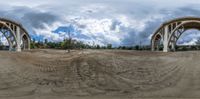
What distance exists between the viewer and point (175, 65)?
2680 centimetres

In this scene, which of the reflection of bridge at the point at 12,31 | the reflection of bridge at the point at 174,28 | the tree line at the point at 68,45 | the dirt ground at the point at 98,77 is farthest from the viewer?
the tree line at the point at 68,45

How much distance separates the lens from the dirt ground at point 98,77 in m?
21.8

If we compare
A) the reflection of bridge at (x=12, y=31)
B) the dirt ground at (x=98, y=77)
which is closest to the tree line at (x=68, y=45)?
the reflection of bridge at (x=12, y=31)

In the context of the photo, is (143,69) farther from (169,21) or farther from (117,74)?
(169,21)

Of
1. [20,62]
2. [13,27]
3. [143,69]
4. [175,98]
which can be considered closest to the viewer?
[175,98]

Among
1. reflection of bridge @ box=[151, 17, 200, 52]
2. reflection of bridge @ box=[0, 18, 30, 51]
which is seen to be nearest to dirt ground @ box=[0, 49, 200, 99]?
reflection of bridge @ box=[151, 17, 200, 52]

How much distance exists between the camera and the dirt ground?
21.8 m

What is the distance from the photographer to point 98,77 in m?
23.8

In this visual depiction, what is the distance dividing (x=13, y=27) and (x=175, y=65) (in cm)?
7166

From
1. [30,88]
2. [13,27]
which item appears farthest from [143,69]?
[13,27]

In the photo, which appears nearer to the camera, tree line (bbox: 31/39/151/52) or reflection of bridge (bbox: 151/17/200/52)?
reflection of bridge (bbox: 151/17/200/52)

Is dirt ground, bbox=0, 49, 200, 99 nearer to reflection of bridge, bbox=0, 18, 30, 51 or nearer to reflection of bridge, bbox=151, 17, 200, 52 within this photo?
reflection of bridge, bbox=151, 17, 200, 52

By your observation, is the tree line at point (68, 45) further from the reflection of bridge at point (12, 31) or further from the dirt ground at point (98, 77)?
the dirt ground at point (98, 77)

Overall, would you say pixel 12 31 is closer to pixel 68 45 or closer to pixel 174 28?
pixel 68 45
